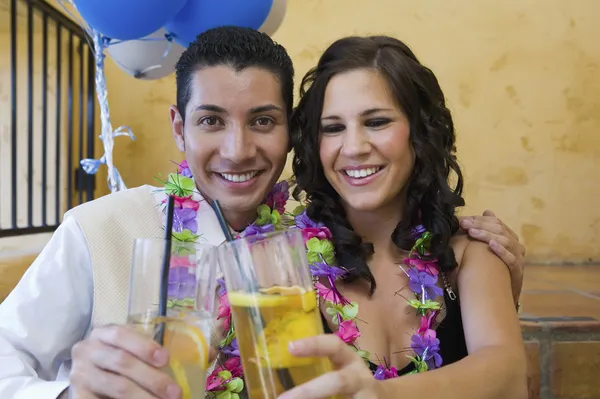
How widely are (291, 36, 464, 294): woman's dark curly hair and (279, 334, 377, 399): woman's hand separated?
0.66 m

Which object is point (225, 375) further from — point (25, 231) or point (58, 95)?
point (58, 95)

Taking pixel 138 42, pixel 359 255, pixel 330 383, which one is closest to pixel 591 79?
pixel 138 42

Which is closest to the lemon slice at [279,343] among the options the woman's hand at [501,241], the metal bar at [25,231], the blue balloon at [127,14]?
the woman's hand at [501,241]

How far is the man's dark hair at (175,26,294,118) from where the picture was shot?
1347 mm

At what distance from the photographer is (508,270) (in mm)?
1296

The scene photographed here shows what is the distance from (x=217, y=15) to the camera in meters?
2.11

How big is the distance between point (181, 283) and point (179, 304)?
24mm

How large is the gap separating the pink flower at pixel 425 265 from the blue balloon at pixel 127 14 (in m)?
1.23

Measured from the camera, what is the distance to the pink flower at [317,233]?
1372mm

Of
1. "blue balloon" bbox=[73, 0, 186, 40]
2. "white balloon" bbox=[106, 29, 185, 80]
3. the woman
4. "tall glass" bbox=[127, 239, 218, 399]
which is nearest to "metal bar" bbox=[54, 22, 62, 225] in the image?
"white balloon" bbox=[106, 29, 185, 80]

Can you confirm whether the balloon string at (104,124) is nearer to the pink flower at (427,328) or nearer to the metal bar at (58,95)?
the pink flower at (427,328)

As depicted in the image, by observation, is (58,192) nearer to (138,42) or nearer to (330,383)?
(138,42)

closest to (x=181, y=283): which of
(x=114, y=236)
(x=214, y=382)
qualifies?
(x=214, y=382)

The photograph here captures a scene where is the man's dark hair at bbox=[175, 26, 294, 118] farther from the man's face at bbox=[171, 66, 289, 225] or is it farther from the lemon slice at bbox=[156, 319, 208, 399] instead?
the lemon slice at bbox=[156, 319, 208, 399]
